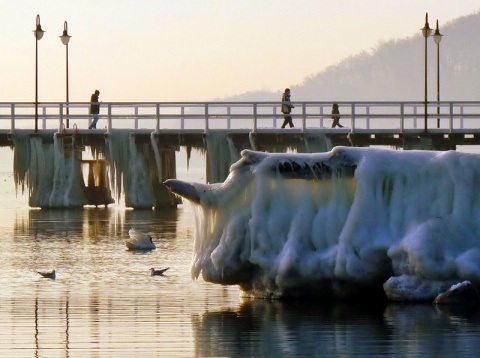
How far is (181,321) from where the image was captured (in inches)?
Result: 728

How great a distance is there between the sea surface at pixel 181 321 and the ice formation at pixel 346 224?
349 mm

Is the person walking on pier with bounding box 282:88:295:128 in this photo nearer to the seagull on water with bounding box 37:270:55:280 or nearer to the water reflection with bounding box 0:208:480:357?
the water reflection with bounding box 0:208:480:357

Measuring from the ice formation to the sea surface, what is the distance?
1.14 ft

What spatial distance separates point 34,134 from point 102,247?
19160 mm

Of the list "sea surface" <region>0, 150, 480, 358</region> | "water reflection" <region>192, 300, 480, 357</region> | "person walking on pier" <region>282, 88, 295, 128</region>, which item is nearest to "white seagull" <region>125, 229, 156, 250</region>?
"sea surface" <region>0, 150, 480, 358</region>

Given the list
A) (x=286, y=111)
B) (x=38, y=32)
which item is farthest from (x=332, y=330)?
(x=38, y=32)

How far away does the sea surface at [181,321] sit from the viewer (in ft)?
53.0

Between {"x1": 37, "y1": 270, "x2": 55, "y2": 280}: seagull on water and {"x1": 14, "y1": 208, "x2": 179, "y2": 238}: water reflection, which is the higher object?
{"x1": 14, "y1": 208, "x2": 179, "y2": 238}: water reflection

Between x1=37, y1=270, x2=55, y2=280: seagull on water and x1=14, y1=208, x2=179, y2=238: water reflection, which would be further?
x1=14, y1=208, x2=179, y2=238: water reflection

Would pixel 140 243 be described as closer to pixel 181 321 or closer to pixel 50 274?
pixel 50 274

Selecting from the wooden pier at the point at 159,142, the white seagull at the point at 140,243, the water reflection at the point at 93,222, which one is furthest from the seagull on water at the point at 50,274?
the wooden pier at the point at 159,142

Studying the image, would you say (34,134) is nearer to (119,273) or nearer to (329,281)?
(119,273)

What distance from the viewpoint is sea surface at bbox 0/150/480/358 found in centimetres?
1614

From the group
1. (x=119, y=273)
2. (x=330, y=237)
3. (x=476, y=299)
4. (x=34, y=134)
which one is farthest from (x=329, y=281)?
(x=34, y=134)
